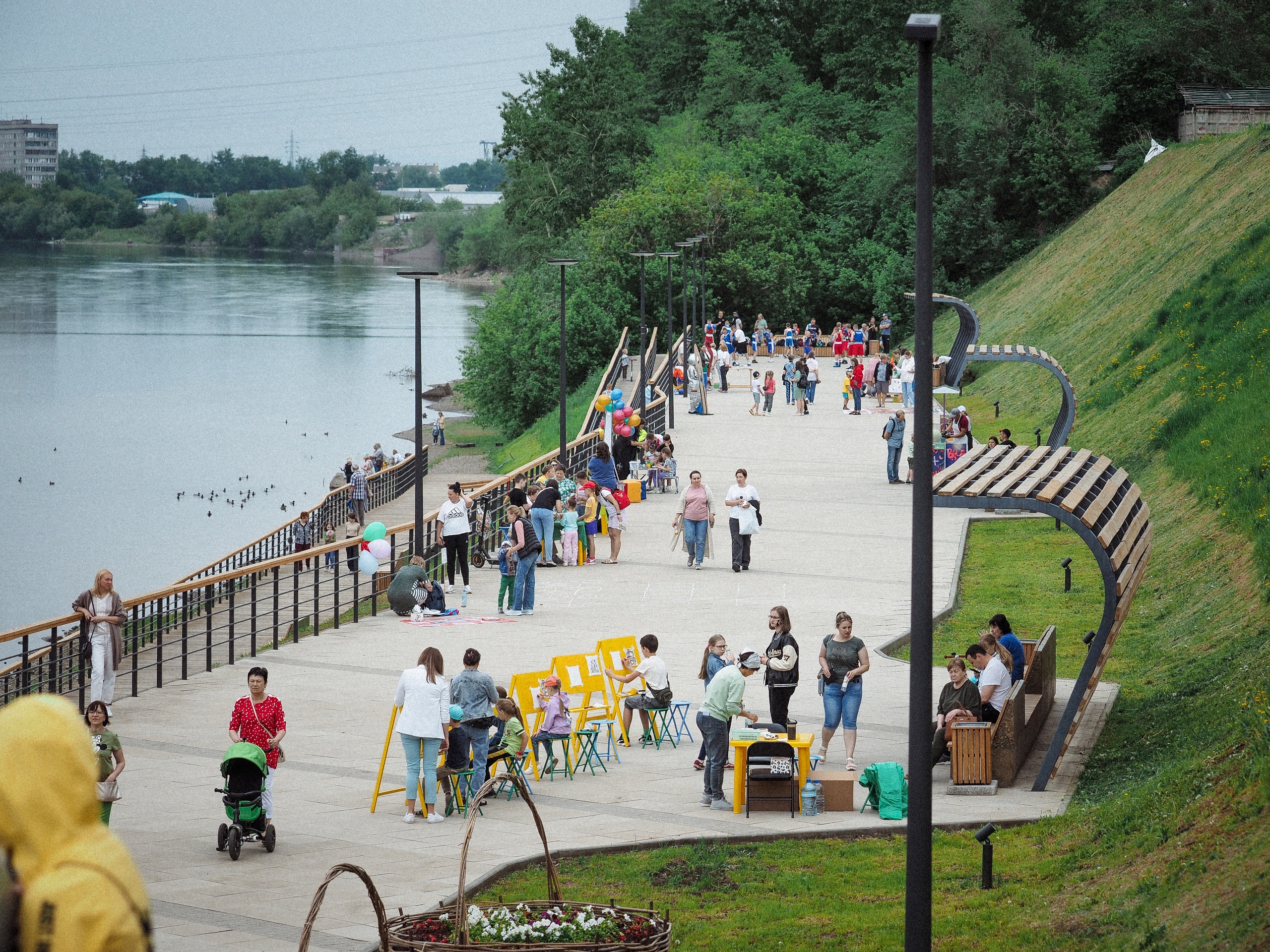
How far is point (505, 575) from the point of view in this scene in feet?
73.1

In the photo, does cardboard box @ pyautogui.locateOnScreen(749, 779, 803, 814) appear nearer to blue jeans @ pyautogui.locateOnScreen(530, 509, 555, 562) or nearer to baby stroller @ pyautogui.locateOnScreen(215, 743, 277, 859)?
baby stroller @ pyautogui.locateOnScreen(215, 743, 277, 859)

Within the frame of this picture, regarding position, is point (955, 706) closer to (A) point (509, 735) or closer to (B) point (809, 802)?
(B) point (809, 802)

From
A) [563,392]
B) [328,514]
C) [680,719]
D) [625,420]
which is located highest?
[563,392]

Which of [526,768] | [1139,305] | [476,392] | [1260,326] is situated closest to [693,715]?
[526,768]

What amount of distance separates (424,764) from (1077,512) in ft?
20.5

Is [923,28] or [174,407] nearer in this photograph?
[923,28]

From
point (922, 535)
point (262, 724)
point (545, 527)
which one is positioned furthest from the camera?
point (545, 527)

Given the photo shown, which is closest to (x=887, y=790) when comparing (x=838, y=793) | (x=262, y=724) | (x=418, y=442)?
(x=838, y=793)

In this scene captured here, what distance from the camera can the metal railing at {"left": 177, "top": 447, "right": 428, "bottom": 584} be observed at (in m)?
41.6

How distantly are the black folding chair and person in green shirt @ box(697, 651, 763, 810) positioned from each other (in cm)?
26

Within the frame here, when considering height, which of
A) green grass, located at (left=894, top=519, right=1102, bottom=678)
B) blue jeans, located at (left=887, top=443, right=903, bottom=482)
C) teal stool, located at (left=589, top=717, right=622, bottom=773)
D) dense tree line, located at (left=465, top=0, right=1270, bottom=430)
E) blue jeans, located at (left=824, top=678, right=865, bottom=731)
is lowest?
teal stool, located at (left=589, top=717, right=622, bottom=773)

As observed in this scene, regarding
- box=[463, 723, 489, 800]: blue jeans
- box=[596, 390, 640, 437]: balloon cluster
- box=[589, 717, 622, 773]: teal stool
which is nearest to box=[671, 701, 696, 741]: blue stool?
box=[589, 717, 622, 773]: teal stool

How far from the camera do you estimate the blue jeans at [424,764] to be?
13.5 m

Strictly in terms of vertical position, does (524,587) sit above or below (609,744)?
above
